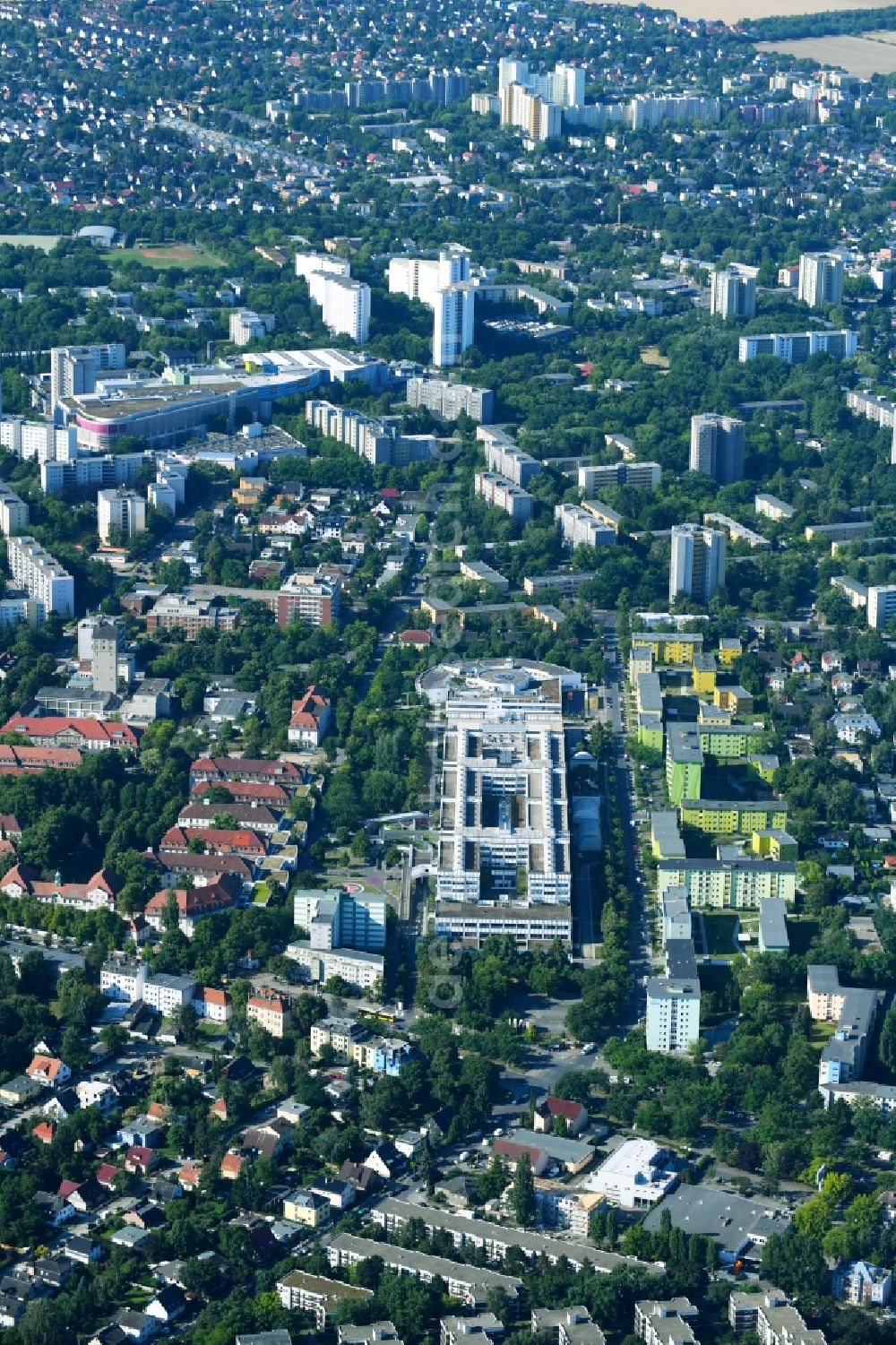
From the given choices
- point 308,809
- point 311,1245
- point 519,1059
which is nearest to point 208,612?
point 308,809

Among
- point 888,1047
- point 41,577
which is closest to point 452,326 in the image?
point 41,577

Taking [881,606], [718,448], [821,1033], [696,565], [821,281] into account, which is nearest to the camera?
[821,1033]

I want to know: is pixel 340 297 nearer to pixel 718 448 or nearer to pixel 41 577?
pixel 718 448

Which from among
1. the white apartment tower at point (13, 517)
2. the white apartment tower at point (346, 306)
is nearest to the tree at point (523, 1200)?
the white apartment tower at point (13, 517)

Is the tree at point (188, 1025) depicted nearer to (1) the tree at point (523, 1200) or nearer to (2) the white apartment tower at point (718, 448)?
(1) the tree at point (523, 1200)

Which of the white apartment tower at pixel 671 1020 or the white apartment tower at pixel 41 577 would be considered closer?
the white apartment tower at pixel 671 1020

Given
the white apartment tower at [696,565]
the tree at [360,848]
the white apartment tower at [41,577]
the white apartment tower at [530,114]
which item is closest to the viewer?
the tree at [360,848]

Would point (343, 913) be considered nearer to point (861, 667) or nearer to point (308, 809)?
point (308, 809)
